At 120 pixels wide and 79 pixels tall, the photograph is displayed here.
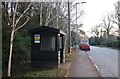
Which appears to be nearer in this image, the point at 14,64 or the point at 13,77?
the point at 13,77

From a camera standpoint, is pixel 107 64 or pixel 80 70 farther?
pixel 107 64

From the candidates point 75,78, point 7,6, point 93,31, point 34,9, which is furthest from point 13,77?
point 93,31

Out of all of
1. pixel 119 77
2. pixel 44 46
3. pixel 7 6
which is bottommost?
pixel 119 77

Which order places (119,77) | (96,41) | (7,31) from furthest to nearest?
(96,41) < (7,31) < (119,77)

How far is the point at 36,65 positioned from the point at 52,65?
3.19 ft

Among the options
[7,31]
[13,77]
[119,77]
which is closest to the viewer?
[13,77]

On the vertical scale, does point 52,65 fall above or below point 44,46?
below

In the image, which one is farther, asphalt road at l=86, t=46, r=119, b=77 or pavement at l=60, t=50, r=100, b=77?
asphalt road at l=86, t=46, r=119, b=77

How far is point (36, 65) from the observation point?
16.1m

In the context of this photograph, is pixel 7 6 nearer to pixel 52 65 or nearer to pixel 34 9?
pixel 52 65

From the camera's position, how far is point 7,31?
15.6 metres

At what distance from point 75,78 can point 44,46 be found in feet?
15.6

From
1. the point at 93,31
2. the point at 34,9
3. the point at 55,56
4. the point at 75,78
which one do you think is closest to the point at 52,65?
the point at 55,56

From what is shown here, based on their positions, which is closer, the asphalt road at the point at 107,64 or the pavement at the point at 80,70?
the pavement at the point at 80,70
